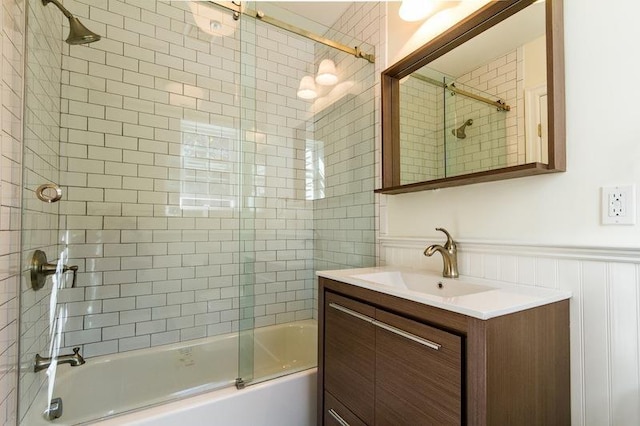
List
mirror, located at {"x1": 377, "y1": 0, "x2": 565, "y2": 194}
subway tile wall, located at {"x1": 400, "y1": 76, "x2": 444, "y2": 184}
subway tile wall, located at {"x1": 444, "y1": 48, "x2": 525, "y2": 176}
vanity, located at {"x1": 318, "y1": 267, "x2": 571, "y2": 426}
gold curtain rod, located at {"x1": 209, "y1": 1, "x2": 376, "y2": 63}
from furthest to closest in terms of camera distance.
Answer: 1. gold curtain rod, located at {"x1": 209, "y1": 1, "x2": 376, "y2": 63}
2. subway tile wall, located at {"x1": 400, "y1": 76, "x2": 444, "y2": 184}
3. subway tile wall, located at {"x1": 444, "y1": 48, "x2": 525, "y2": 176}
4. mirror, located at {"x1": 377, "y1": 0, "x2": 565, "y2": 194}
5. vanity, located at {"x1": 318, "y1": 267, "x2": 571, "y2": 426}

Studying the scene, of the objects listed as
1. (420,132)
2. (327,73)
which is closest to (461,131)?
(420,132)

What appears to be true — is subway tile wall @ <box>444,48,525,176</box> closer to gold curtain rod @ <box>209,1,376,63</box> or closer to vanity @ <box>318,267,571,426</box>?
vanity @ <box>318,267,571,426</box>

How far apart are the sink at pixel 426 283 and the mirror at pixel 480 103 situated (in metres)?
0.42

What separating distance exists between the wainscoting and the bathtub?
1110 millimetres

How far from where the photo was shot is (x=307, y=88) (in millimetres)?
2406

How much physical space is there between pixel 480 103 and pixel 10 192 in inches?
70.8

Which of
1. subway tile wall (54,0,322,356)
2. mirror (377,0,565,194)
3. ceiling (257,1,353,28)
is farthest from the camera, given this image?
ceiling (257,1,353,28)

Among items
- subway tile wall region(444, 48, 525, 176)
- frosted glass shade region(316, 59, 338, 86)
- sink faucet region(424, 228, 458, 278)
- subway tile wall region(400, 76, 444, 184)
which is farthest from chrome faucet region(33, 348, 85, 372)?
frosted glass shade region(316, 59, 338, 86)

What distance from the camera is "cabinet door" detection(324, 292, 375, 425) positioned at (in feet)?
3.86

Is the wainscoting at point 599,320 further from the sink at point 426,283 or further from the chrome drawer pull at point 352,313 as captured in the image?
the chrome drawer pull at point 352,313

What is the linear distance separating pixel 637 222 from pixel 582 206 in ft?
0.47

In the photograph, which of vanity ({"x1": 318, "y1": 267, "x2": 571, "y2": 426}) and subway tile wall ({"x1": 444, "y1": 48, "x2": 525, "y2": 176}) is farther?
subway tile wall ({"x1": 444, "y1": 48, "x2": 525, "y2": 176})

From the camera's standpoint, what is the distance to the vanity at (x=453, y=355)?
826 millimetres

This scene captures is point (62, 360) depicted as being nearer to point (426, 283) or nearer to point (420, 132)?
point (426, 283)
